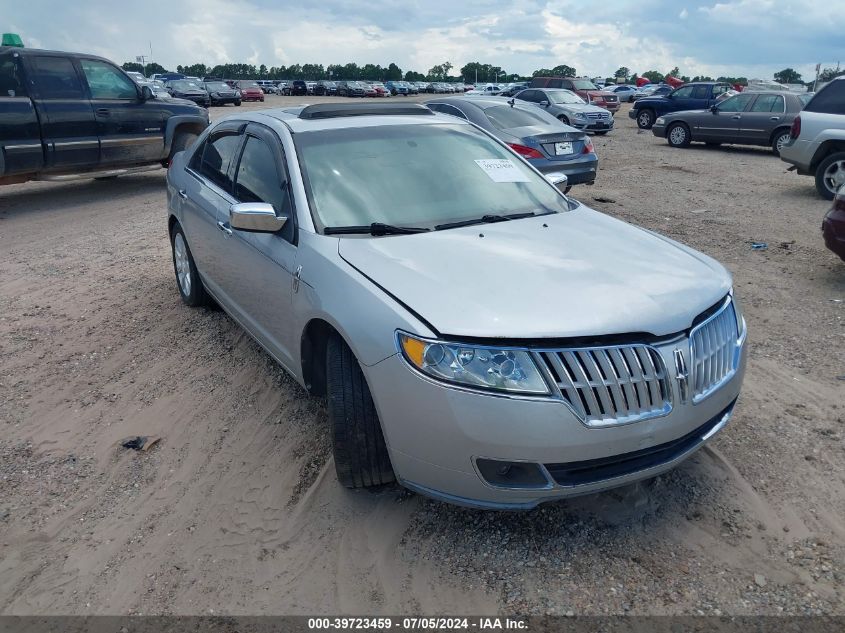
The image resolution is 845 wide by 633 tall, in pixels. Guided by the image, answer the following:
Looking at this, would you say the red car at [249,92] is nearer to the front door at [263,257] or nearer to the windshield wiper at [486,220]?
the front door at [263,257]

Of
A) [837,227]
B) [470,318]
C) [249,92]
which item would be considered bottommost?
[249,92]

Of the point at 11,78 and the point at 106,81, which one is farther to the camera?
the point at 106,81

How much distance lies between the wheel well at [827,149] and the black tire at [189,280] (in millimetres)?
9138

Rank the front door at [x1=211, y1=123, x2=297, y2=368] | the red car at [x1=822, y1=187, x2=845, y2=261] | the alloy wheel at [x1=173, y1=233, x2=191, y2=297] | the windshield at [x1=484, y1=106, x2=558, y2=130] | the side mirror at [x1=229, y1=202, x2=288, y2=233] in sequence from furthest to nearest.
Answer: the windshield at [x1=484, y1=106, x2=558, y2=130]
the red car at [x1=822, y1=187, x2=845, y2=261]
the alloy wheel at [x1=173, y1=233, x2=191, y2=297]
the front door at [x1=211, y1=123, x2=297, y2=368]
the side mirror at [x1=229, y1=202, x2=288, y2=233]

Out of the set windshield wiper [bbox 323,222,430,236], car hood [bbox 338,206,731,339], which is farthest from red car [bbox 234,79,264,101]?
car hood [bbox 338,206,731,339]

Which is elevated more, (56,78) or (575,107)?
(56,78)

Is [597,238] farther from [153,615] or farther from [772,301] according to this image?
[772,301]

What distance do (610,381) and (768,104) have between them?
52.2 ft

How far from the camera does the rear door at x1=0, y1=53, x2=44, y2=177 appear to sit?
9219mm

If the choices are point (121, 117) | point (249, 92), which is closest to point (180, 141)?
point (121, 117)

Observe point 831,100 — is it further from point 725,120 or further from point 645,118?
point 645,118

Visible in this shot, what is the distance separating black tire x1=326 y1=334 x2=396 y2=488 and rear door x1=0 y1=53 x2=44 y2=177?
8.50m

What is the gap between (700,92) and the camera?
70.6 feet

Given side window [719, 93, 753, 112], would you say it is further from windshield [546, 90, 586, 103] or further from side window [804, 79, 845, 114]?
side window [804, 79, 845, 114]
